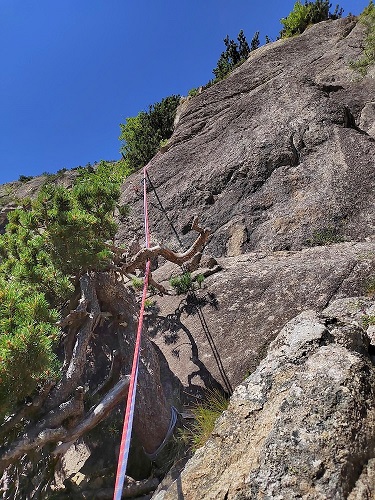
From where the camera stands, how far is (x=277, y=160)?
10.4m

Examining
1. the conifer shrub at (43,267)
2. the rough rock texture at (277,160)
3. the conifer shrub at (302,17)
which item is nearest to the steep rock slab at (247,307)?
the rough rock texture at (277,160)

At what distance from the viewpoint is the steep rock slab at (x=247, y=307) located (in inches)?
244

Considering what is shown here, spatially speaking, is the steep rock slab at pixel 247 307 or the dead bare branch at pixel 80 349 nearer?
the dead bare branch at pixel 80 349

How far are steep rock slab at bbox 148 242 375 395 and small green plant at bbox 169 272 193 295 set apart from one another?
256 millimetres

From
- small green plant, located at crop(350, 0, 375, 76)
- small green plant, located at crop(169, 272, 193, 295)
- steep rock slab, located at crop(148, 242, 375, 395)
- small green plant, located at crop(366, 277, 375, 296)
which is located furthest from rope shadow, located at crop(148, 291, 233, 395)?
small green plant, located at crop(350, 0, 375, 76)

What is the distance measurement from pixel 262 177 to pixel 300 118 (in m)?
2.40

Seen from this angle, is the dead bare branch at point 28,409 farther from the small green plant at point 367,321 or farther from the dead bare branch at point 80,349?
the small green plant at point 367,321

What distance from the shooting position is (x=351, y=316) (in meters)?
4.23

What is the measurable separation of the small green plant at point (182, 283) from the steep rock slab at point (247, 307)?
256 mm

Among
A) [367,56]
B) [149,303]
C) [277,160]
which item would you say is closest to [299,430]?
[149,303]

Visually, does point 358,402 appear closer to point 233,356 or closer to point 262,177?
point 233,356

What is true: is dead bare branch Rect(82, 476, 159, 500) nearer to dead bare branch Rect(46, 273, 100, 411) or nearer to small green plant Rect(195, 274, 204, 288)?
dead bare branch Rect(46, 273, 100, 411)

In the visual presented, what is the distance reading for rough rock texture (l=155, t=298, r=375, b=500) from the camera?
2.30 meters

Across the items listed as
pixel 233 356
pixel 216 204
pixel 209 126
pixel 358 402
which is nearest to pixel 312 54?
pixel 209 126
